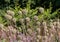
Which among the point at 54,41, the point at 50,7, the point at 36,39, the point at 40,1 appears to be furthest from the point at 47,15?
the point at 36,39

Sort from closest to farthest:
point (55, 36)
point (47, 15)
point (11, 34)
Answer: point (11, 34)
point (55, 36)
point (47, 15)

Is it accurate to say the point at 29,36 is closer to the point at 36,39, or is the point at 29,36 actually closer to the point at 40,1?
the point at 36,39

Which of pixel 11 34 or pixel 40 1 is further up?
pixel 11 34

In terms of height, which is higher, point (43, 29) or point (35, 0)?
point (43, 29)

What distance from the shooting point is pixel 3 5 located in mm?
7168

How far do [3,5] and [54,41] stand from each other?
10.7ft

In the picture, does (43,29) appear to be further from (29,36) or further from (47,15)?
(47,15)

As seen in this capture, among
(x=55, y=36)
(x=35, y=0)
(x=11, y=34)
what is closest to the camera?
(x=11, y=34)

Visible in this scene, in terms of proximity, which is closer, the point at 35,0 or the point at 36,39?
the point at 36,39

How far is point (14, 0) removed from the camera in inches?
277

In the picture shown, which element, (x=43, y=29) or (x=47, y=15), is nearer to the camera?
(x=43, y=29)

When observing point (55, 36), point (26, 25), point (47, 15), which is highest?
point (26, 25)

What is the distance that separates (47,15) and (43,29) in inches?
121

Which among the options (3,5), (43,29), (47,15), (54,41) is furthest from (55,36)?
(3,5)
